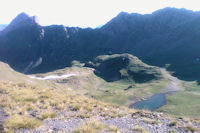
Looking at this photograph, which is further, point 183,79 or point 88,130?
point 183,79

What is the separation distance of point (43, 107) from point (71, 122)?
4406 mm

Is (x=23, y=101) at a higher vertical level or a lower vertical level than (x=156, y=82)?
higher

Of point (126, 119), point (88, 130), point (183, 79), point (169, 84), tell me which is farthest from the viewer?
point (183, 79)

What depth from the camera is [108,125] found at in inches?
531

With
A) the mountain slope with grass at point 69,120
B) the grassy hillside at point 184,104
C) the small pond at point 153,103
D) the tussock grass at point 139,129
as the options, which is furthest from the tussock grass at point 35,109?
the small pond at point 153,103

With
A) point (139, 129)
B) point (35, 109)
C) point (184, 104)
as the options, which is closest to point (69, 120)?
point (35, 109)

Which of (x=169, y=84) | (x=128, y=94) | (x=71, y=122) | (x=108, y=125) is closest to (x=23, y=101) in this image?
(x=71, y=122)

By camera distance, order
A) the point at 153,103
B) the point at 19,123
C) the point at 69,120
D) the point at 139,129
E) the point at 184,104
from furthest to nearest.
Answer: the point at 153,103
the point at 184,104
the point at 69,120
the point at 139,129
the point at 19,123

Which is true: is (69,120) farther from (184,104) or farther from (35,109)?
(184,104)

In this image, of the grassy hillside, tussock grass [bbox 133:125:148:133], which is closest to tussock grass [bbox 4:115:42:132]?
tussock grass [bbox 133:125:148:133]

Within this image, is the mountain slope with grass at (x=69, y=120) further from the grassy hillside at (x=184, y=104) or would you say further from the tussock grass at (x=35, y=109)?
the grassy hillside at (x=184, y=104)

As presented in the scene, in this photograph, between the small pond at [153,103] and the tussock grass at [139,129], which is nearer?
the tussock grass at [139,129]

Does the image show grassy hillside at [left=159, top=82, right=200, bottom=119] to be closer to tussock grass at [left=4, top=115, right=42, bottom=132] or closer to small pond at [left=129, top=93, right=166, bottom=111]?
small pond at [left=129, top=93, right=166, bottom=111]

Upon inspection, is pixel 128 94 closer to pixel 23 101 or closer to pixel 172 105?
pixel 172 105
